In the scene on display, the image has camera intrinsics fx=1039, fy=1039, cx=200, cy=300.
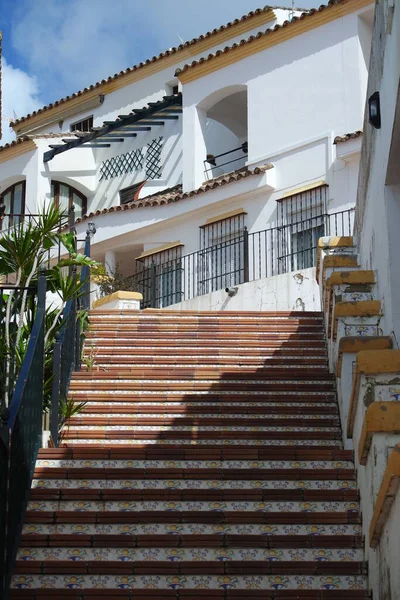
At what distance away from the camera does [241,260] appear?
823 inches

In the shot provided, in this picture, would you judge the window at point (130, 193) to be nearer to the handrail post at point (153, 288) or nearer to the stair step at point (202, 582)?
the handrail post at point (153, 288)

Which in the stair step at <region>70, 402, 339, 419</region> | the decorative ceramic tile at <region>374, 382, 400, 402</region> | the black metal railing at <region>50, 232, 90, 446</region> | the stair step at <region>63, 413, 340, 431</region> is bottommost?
the stair step at <region>63, 413, 340, 431</region>

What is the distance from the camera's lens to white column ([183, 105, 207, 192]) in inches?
936

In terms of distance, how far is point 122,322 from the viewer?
13766 mm

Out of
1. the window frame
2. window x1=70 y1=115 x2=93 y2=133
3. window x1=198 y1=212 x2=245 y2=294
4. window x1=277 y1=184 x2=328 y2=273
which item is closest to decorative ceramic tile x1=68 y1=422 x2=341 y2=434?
window x1=277 y1=184 x2=328 y2=273

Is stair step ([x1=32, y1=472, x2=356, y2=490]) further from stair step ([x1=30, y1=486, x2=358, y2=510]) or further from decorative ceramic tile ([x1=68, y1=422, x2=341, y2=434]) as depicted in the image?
decorative ceramic tile ([x1=68, y1=422, x2=341, y2=434])

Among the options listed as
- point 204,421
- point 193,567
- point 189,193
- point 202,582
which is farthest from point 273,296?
point 202,582

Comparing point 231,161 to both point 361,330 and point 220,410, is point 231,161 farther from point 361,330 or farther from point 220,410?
point 361,330

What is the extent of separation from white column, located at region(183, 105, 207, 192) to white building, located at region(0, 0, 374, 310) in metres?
0.03

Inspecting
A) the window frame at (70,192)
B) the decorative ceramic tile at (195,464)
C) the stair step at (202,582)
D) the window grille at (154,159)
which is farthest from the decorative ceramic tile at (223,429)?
the window frame at (70,192)

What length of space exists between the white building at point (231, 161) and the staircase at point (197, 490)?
23.9ft

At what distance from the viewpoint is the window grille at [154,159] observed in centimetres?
2623

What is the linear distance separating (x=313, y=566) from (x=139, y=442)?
274cm

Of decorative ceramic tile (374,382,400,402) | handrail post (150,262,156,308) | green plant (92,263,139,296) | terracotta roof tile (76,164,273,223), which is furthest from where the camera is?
terracotta roof tile (76,164,273,223)
